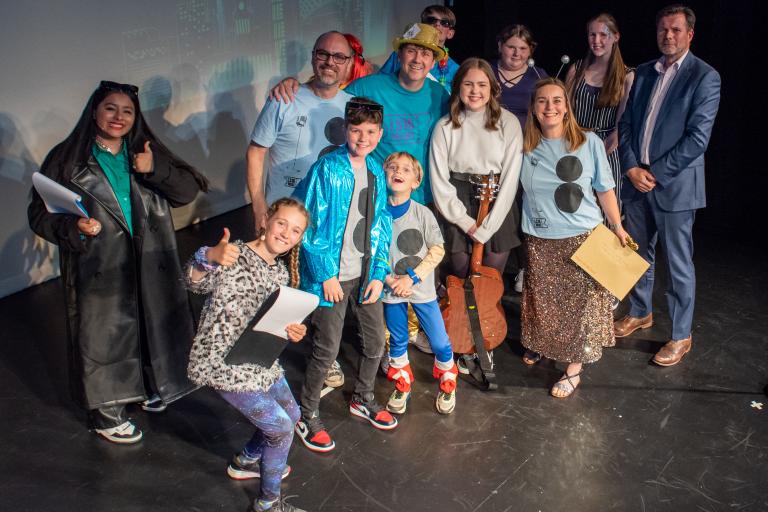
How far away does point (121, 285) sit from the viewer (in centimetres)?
327

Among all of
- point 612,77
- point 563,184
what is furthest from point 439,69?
point 563,184

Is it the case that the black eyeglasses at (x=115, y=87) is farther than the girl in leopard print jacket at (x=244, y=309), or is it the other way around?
the black eyeglasses at (x=115, y=87)

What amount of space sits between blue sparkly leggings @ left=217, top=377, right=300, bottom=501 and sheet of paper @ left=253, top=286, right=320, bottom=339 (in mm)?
261

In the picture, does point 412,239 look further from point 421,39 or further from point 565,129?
point 421,39

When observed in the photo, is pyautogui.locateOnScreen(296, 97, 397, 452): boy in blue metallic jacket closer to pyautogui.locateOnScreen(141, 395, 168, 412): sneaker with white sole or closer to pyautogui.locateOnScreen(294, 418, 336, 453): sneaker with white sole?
pyautogui.locateOnScreen(294, 418, 336, 453): sneaker with white sole

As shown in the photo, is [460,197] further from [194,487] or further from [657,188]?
[194,487]

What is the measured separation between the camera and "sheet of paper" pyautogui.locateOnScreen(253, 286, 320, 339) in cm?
253

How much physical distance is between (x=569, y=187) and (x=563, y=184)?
0.03 meters

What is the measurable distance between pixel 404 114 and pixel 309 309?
1419 millimetres

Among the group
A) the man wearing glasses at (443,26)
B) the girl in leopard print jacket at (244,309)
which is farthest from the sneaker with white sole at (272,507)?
the man wearing glasses at (443,26)

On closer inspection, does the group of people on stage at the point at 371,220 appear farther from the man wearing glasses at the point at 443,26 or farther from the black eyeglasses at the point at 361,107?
the man wearing glasses at the point at 443,26

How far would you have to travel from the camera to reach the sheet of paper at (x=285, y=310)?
2.53 m

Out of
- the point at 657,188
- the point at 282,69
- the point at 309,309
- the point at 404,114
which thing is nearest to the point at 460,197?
the point at 404,114

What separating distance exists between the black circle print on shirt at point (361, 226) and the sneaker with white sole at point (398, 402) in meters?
0.81
